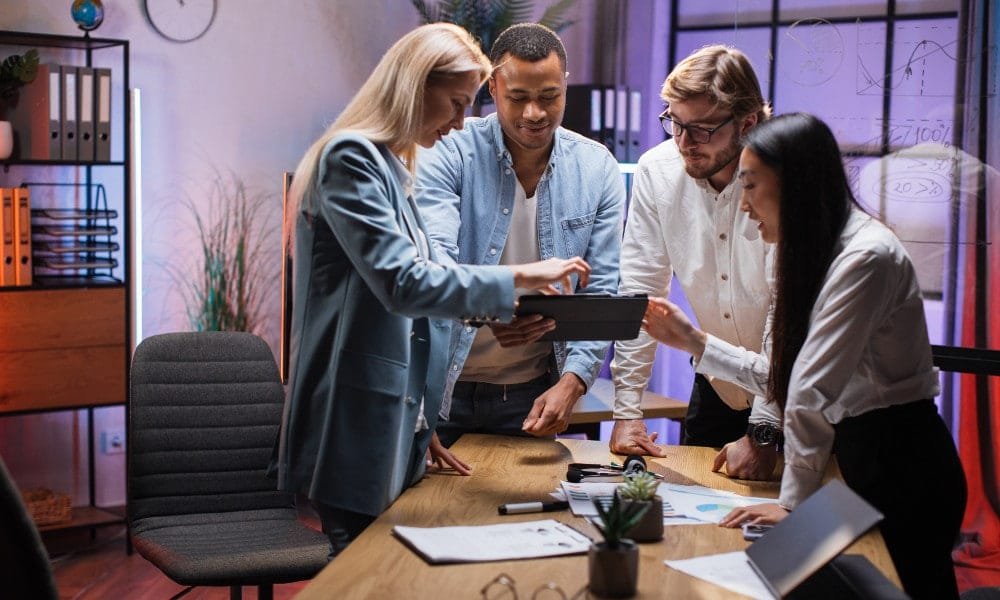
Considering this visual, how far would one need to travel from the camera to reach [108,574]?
4.22 metres

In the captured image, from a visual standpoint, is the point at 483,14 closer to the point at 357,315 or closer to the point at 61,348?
the point at 61,348

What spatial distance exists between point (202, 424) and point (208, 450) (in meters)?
0.07

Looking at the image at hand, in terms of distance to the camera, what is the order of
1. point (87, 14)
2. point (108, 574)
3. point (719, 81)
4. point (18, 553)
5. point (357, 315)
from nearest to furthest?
point (18, 553) < point (357, 315) < point (719, 81) < point (108, 574) < point (87, 14)

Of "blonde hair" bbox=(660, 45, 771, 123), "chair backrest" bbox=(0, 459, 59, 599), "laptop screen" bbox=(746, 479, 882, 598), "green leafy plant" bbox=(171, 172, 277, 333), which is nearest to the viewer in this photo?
"chair backrest" bbox=(0, 459, 59, 599)

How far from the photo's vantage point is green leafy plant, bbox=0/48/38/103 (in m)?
4.27

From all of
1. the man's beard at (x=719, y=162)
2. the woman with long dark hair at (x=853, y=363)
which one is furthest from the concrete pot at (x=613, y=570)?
the man's beard at (x=719, y=162)

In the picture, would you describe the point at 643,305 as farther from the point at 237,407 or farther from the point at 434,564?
the point at 237,407

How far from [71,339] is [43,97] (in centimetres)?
94

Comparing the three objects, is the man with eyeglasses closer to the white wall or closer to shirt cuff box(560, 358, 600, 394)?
shirt cuff box(560, 358, 600, 394)

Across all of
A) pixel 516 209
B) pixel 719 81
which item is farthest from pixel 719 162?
pixel 516 209

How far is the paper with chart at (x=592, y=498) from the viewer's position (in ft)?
6.48

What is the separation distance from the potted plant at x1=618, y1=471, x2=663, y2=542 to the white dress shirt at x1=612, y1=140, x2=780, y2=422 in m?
0.73

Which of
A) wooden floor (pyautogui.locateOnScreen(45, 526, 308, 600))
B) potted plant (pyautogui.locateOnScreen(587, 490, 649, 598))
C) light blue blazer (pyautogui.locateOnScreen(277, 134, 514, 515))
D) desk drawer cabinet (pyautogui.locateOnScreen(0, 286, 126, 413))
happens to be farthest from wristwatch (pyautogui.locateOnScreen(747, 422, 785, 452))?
desk drawer cabinet (pyautogui.locateOnScreen(0, 286, 126, 413))

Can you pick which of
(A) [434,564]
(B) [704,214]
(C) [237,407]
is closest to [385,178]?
(A) [434,564]
